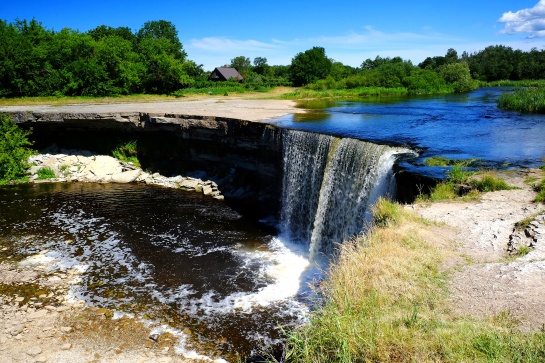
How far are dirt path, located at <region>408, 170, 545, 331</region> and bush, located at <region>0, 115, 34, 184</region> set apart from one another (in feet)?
79.5

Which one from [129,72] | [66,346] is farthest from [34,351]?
[129,72]

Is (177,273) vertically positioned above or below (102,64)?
below

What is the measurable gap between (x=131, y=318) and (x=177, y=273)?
2970mm

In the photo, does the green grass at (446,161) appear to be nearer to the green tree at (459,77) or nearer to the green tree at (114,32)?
the green tree at (459,77)

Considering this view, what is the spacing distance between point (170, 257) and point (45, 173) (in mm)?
15611

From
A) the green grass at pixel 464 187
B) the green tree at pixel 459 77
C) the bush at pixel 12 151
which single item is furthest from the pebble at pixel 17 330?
the green tree at pixel 459 77

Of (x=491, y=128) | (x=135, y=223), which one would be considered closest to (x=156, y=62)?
(x=135, y=223)

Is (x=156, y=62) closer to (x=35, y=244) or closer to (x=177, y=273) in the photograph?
(x=35, y=244)

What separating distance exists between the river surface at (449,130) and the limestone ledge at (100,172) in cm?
679

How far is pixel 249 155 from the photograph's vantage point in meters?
22.4

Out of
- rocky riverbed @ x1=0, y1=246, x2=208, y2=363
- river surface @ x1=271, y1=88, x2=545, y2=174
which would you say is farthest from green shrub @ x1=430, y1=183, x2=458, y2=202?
rocky riverbed @ x1=0, y1=246, x2=208, y2=363

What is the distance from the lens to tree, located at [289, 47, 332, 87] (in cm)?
6322

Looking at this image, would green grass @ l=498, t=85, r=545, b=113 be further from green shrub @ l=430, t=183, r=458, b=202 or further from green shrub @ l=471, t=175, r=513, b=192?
green shrub @ l=430, t=183, r=458, b=202

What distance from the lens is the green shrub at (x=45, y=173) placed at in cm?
2516
